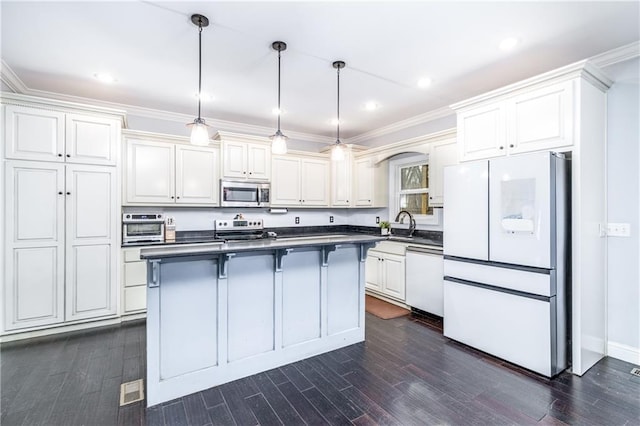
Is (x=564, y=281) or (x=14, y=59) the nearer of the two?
(x=564, y=281)

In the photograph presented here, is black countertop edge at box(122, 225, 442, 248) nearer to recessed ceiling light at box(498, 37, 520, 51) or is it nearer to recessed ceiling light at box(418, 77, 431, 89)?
recessed ceiling light at box(418, 77, 431, 89)

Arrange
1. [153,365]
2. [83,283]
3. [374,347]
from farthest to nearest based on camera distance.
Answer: [83,283], [374,347], [153,365]

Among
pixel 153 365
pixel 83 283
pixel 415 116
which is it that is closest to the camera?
pixel 153 365

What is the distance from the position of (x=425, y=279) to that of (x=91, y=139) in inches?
166

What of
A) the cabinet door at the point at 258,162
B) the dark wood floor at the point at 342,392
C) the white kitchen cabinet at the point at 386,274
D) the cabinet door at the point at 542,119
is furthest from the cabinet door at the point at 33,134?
the cabinet door at the point at 542,119

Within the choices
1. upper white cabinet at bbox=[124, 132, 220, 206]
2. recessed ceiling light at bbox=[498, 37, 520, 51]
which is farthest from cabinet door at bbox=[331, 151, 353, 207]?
recessed ceiling light at bbox=[498, 37, 520, 51]

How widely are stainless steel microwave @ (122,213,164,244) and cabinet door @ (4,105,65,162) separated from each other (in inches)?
36.6

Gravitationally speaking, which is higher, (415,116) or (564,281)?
(415,116)

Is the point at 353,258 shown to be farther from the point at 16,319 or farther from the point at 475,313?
the point at 16,319

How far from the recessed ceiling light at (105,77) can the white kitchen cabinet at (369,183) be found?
3572mm

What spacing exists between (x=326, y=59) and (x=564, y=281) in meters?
2.84

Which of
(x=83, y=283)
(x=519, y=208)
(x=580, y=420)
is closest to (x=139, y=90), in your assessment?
(x=83, y=283)

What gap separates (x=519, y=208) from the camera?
2.63 m

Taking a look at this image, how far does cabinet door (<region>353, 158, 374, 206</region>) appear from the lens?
5.16m
